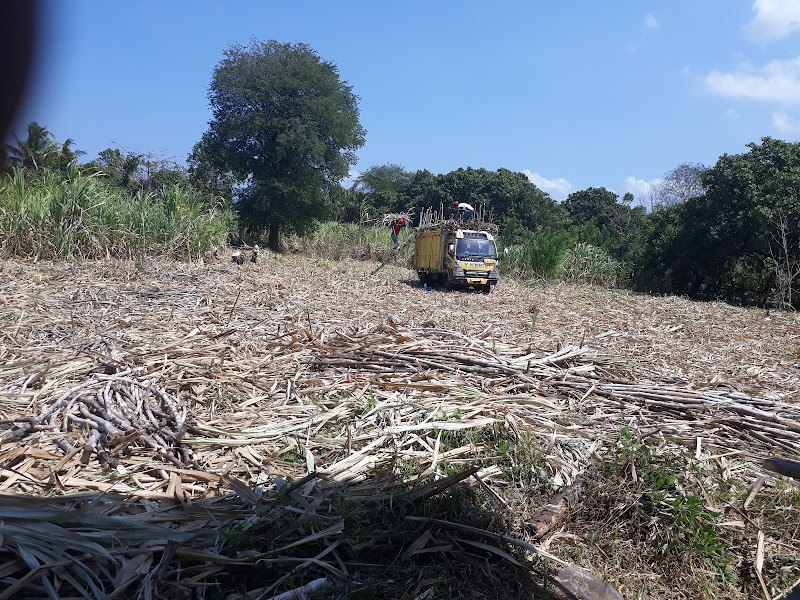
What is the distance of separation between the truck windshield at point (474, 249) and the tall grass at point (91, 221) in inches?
285

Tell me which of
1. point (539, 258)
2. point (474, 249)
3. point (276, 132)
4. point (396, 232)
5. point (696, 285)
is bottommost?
point (696, 285)

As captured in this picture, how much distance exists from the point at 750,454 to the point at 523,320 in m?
6.10

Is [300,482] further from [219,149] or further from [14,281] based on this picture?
[219,149]

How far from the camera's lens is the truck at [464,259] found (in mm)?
15984

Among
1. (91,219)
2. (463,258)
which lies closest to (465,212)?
(463,258)

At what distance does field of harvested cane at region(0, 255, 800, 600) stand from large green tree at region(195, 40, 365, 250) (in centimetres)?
1850

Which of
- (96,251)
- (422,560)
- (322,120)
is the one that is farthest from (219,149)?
(422,560)

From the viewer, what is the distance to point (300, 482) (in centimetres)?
362

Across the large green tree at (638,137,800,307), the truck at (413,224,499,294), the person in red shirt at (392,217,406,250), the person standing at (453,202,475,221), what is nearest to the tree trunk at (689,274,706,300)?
the large green tree at (638,137,800,307)

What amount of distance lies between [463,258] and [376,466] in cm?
1233

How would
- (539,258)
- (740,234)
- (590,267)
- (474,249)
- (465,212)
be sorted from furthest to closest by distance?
1. (590,267)
2. (539,258)
3. (740,234)
4. (465,212)
5. (474,249)

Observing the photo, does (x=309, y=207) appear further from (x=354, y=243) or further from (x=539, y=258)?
(x=539, y=258)

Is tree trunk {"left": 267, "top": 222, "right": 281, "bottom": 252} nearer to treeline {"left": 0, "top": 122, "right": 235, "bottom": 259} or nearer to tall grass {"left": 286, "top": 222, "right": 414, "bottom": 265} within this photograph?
tall grass {"left": 286, "top": 222, "right": 414, "bottom": 265}

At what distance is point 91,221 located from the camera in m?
14.1
